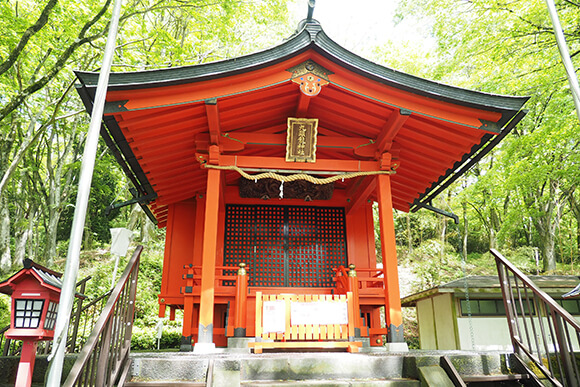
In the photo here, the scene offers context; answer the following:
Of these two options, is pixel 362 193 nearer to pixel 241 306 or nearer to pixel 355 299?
pixel 355 299

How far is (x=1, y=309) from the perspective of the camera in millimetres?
11773

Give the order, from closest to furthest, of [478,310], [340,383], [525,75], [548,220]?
[340,383]
[478,310]
[525,75]
[548,220]

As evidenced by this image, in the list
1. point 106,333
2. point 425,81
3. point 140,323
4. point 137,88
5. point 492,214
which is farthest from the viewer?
point 492,214

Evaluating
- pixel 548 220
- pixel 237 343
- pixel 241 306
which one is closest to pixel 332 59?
pixel 241 306

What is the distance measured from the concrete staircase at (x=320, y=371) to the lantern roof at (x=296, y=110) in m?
3.37

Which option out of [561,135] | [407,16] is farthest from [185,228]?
[407,16]

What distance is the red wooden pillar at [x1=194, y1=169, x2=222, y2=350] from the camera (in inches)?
217

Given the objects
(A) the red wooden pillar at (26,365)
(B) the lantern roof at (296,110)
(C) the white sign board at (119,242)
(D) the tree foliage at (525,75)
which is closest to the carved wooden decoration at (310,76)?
(B) the lantern roof at (296,110)

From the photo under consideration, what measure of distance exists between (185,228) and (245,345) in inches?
128

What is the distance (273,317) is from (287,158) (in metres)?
2.66

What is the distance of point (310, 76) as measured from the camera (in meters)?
6.01

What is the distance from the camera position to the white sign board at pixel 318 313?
5.60m

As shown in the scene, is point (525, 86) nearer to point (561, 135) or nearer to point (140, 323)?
point (561, 135)

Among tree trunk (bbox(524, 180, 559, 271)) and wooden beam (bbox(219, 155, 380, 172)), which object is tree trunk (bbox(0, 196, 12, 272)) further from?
tree trunk (bbox(524, 180, 559, 271))
